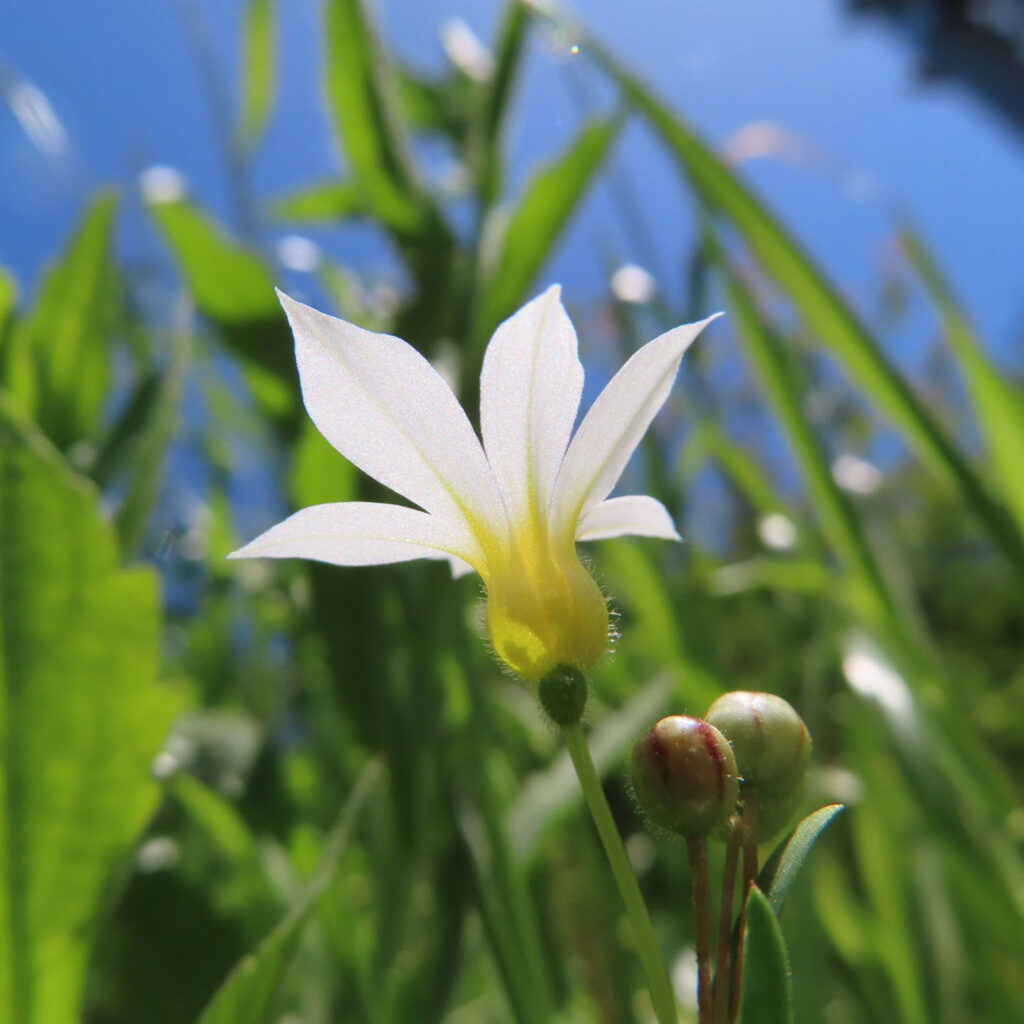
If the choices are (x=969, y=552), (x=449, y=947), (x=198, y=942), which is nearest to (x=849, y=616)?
(x=449, y=947)

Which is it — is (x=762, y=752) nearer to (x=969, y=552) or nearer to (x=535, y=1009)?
(x=535, y=1009)

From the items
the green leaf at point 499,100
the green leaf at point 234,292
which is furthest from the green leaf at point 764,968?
the green leaf at point 499,100

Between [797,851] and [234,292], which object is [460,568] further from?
[234,292]

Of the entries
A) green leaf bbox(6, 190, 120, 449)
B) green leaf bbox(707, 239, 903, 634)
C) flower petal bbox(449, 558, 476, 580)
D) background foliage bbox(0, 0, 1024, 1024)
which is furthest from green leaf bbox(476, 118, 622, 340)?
flower petal bbox(449, 558, 476, 580)

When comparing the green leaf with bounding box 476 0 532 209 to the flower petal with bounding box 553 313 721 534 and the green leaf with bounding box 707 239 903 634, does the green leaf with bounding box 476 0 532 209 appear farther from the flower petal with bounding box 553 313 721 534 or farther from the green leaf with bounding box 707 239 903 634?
the flower petal with bounding box 553 313 721 534

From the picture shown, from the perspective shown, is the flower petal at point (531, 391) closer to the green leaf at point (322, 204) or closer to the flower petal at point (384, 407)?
the flower petal at point (384, 407)

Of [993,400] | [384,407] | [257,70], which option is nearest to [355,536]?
[384,407]
